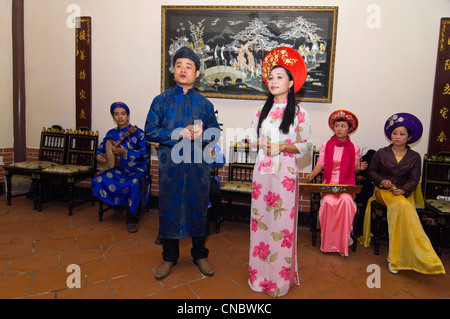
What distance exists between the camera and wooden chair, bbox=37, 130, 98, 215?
3.92 meters

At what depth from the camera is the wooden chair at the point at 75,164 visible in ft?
12.9

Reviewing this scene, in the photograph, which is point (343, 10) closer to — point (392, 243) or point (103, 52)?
point (392, 243)

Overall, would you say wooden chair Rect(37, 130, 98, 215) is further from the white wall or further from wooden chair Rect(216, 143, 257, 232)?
wooden chair Rect(216, 143, 257, 232)

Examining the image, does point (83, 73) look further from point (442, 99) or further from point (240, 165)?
point (442, 99)

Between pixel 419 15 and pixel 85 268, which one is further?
pixel 419 15

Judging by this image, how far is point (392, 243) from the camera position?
2.74 meters

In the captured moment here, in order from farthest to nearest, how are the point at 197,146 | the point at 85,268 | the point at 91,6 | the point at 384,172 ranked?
the point at 91,6 < the point at 384,172 < the point at 85,268 < the point at 197,146

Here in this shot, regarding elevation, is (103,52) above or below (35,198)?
above

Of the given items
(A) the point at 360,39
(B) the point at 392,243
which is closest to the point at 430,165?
(B) the point at 392,243

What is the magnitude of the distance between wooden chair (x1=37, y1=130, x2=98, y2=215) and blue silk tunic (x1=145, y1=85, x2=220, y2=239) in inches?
85.5

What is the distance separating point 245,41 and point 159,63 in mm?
1233

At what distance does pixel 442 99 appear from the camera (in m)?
3.47

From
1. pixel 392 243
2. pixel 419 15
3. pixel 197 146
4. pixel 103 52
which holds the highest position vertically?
pixel 419 15

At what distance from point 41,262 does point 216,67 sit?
2921 mm
